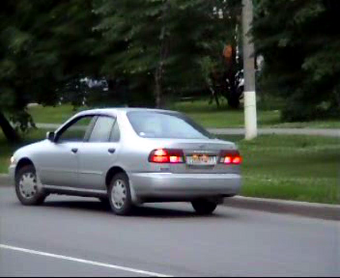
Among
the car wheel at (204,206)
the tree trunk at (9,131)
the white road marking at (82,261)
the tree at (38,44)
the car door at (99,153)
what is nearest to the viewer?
the white road marking at (82,261)

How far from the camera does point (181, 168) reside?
15625mm

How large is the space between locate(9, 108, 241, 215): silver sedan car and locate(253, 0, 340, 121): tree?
198 inches

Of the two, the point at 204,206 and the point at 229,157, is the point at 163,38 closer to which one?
the point at 204,206

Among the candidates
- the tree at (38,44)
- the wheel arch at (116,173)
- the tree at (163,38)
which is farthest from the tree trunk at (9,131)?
the wheel arch at (116,173)

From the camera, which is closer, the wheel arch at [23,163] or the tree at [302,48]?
the wheel arch at [23,163]

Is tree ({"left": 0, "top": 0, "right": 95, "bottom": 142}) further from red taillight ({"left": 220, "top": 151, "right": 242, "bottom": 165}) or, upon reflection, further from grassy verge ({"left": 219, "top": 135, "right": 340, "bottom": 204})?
red taillight ({"left": 220, "top": 151, "right": 242, "bottom": 165})

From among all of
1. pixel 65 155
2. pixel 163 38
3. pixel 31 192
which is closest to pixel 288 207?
pixel 65 155

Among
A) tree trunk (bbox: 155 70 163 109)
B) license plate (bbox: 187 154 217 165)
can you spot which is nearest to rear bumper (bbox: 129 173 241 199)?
license plate (bbox: 187 154 217 165)

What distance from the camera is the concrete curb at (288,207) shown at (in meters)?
16.0

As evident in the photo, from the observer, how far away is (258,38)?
73.7ft

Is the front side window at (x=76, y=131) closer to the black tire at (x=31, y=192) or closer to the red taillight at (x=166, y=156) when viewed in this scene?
the black tire at (x=31, y=192)

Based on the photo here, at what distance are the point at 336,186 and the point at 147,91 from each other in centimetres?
1405

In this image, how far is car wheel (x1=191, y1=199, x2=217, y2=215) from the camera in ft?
54.8

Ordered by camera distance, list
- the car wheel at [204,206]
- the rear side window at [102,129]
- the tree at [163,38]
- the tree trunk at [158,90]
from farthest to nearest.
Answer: the tree trunk at [158,90]
the tree at [163,38]
the car wheel at [204,206]
the rear side window at [102,129]
